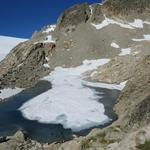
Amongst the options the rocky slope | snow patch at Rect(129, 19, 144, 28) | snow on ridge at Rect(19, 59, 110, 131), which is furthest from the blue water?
snow patch at Rect(129, 19, 144, 28)

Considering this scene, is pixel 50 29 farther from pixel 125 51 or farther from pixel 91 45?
pixel 125 51

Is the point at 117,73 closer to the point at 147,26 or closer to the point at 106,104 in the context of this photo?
the point at 106,104

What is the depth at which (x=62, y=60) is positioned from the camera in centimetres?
10031

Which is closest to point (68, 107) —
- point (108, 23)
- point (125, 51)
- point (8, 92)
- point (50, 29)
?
point (8, 92)

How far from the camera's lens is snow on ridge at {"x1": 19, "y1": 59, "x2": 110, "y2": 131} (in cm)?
5206

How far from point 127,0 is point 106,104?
215ft

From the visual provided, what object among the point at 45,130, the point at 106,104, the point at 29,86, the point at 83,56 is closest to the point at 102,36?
the point at 83,56

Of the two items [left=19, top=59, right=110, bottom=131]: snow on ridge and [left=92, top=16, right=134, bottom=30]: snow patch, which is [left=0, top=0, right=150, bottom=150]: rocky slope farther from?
[left=19, top=59, right=110, bottom=131]: snow on ridge

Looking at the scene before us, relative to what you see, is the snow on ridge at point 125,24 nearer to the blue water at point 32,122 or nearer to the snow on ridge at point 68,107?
the snow on ridge at point 68,107

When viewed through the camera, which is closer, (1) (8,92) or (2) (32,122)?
(2) (32,122)

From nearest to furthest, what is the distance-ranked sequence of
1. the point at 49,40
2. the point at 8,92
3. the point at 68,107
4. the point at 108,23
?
the point at 68,107
the point at 8,92
the point at 49,40
the point at 108,23

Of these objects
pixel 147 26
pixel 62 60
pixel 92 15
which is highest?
pixel 92 15

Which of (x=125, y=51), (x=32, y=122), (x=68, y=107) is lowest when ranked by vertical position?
(x=32, y=122)

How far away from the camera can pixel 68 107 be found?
59812 millimetres
